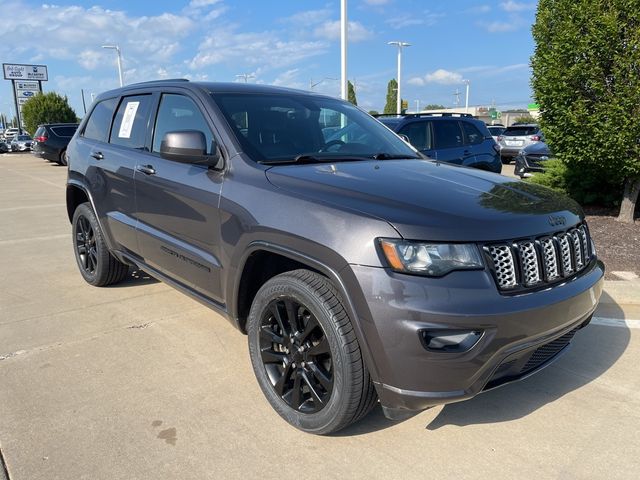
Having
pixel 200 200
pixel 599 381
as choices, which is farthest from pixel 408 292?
pixel 599 381

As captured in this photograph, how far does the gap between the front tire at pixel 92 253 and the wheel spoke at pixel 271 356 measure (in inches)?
98.2

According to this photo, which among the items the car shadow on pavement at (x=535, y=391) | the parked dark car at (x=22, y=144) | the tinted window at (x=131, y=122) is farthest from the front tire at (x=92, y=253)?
the parked dark car at (x=22, y=144)

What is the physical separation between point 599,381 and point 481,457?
3.91 feet

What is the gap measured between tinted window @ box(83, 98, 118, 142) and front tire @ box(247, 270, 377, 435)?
271 cm

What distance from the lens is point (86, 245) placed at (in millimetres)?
5086

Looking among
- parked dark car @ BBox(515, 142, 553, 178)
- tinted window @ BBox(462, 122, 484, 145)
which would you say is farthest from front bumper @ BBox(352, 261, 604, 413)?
parked dark car @ BBox(515, 142, 553, 178)

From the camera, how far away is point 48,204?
11.1m

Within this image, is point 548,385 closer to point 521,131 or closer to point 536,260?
point 536,260

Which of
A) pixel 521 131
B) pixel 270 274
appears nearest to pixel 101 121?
pixel 270 274

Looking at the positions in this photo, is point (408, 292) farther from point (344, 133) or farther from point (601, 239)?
point (601, 239)

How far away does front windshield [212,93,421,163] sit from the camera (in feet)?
10.5

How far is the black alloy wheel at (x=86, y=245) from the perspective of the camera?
4.97m

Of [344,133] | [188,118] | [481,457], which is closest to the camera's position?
[481,457]

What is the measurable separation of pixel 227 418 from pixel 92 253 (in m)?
2.89
